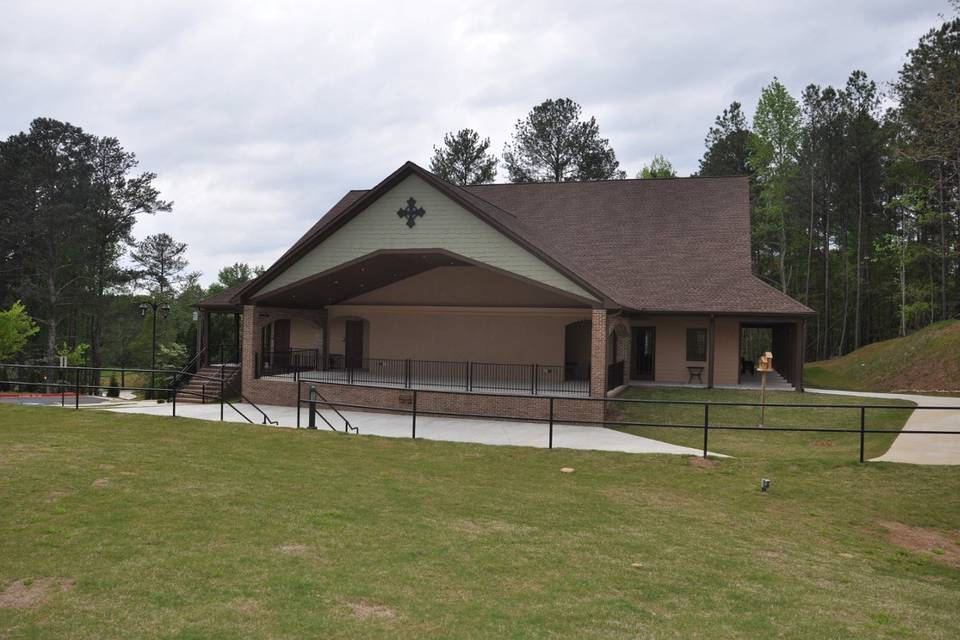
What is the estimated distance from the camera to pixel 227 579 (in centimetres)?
577

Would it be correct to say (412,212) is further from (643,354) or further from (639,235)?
(639,235)

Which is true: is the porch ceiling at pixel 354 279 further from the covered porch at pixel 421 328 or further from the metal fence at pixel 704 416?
the metal fence at pixel 704 416

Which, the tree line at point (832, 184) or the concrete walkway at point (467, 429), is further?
the tree line at point (832, 184)

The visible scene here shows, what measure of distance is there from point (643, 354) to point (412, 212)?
1068 cm

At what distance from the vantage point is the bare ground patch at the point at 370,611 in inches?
203

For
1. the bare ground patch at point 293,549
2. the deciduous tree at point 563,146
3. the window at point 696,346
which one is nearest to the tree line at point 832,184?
the deciduous tree at point 563,146

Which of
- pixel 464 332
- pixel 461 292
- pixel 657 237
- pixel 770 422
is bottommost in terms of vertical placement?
pixel 770 422

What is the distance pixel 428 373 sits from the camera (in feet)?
84.6

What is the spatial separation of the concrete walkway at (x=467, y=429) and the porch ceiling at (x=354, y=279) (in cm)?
408

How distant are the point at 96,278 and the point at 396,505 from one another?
48.5 metres

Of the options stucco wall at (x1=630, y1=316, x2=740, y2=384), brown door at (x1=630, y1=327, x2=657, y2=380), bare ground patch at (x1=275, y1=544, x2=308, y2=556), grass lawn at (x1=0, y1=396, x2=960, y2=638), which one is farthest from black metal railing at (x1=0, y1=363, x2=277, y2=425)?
stucco wall at (x1=630, y1=316, x2=740, y2=384)

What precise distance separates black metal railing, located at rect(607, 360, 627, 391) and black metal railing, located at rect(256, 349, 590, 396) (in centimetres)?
84

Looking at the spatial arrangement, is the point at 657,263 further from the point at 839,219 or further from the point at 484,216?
the point at 839,219

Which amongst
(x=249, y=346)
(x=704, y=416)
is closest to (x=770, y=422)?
(x=704, y=416)
